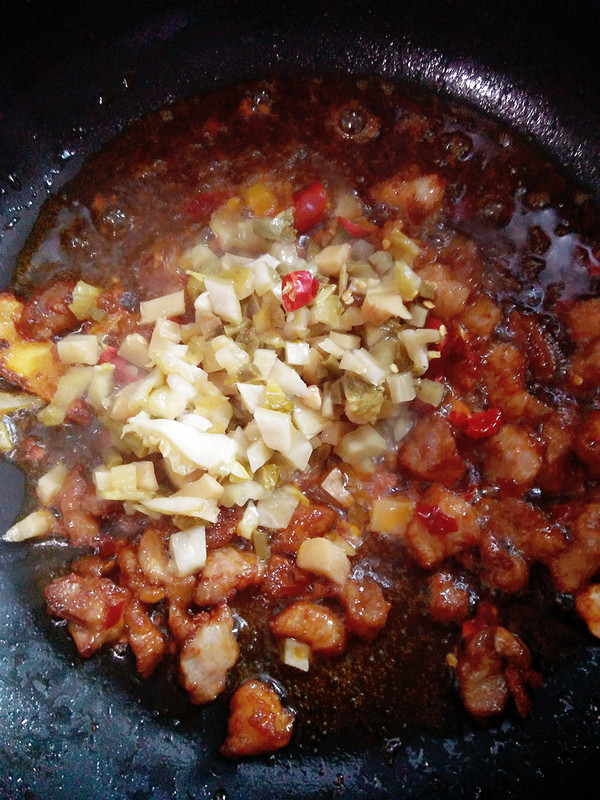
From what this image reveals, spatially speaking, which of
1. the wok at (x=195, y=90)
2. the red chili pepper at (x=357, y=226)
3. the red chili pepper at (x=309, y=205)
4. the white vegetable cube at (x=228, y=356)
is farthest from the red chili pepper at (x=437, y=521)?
the red chili pepper at (x=309, y=205)

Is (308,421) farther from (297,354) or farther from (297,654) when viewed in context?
(297,654)

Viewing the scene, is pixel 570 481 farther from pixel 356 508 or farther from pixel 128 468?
pixel 128 468

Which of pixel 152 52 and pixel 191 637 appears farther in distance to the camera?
pixel 152 52

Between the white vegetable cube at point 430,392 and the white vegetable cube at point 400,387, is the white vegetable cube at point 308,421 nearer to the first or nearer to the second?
the white vegetable cube at point 400,387

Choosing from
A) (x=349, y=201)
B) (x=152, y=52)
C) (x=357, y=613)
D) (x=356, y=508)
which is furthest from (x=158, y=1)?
(x=357, y=613)

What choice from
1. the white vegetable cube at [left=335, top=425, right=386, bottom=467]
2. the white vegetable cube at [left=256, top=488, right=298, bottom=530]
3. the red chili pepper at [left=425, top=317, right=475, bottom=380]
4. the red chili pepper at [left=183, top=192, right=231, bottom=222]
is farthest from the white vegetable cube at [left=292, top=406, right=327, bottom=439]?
the red chili pepper at [left=183, top=192, right=231, bottom=222]

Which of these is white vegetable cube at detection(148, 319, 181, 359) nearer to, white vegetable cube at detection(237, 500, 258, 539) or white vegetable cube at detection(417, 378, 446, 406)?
white vegetable cube at detection(237, 500, 258, 539)
